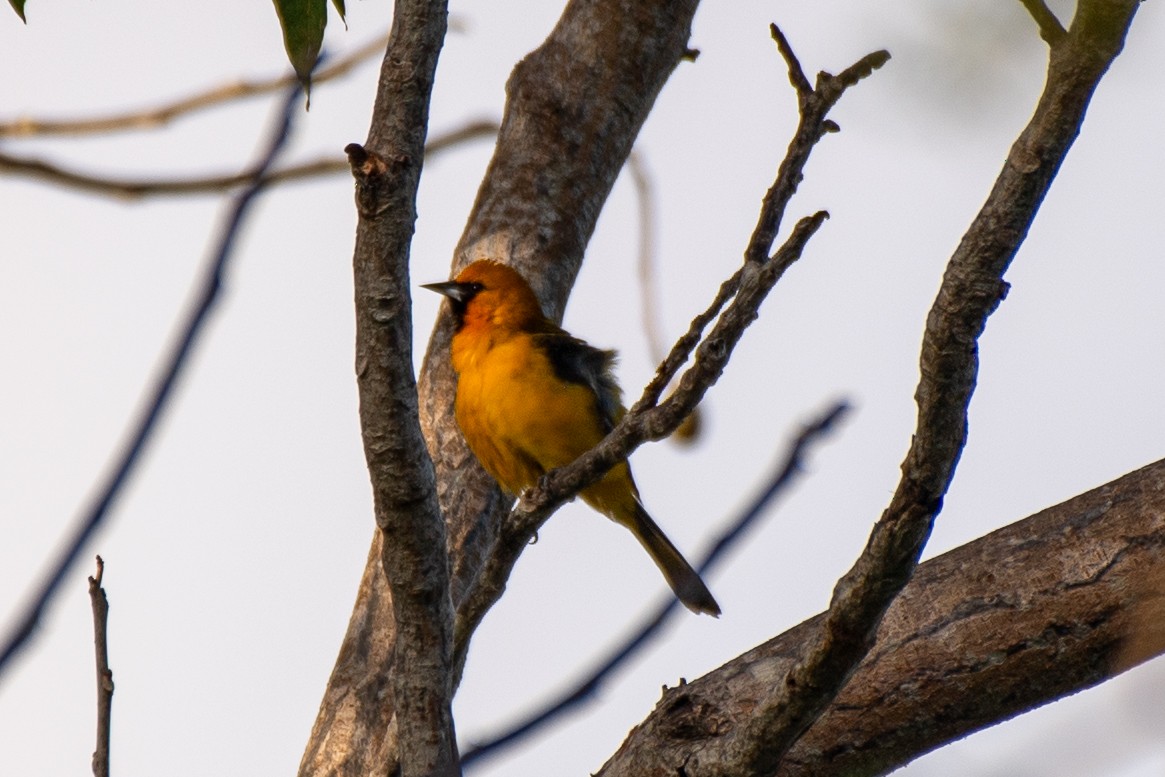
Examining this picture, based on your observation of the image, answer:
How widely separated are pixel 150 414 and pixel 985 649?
207 cm

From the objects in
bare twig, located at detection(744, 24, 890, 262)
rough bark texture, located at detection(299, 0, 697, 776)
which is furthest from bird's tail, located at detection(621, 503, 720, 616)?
bare twig, located at detection(744, 24, 890, 262)

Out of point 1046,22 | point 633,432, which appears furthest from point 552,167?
point 1046,22

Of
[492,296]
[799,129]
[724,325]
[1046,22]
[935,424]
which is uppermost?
[492,296]

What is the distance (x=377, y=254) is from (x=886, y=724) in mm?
1601

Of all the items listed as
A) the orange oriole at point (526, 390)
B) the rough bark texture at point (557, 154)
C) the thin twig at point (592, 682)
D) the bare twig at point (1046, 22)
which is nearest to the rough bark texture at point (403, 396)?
the thin twig at point (592, 682)

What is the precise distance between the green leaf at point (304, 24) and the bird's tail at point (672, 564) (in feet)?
8.68

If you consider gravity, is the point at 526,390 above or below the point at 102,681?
above

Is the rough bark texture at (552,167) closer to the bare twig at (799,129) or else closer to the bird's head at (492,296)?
the bird's head at (492,296)

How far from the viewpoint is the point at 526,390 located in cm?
525

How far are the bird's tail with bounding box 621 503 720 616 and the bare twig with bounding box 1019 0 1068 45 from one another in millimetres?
3235

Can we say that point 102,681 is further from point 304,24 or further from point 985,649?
point 985,649

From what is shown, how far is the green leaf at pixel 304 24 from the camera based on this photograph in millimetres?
3104

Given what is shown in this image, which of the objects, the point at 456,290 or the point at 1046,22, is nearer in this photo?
the point at 1046,22

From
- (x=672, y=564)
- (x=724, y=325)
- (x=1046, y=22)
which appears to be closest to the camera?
(x=1046, y=22)
